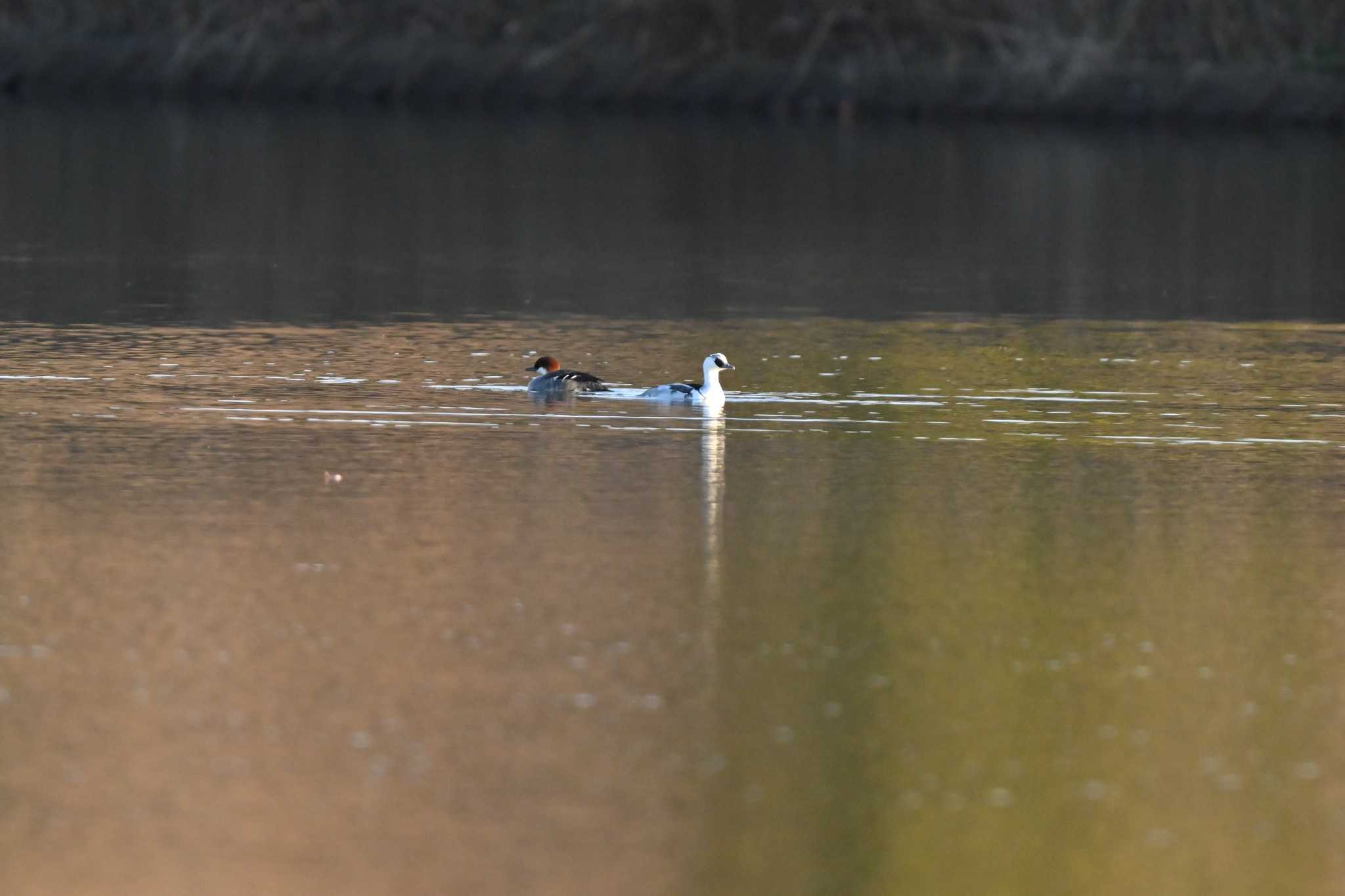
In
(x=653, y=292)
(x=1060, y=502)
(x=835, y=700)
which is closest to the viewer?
(x=835, y=700)

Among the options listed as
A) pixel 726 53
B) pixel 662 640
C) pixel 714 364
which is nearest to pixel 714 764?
pixel 662 640

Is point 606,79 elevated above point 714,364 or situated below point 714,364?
above

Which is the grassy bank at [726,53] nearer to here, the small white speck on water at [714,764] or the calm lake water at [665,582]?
the calm lake water at [665,582]

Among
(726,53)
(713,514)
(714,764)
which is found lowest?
(714,764)

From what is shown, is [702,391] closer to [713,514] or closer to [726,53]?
[713,514]

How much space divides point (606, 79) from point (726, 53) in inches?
80.5

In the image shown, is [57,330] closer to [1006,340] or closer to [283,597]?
[1006,340]

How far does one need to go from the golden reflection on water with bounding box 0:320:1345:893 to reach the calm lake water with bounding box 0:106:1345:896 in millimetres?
25

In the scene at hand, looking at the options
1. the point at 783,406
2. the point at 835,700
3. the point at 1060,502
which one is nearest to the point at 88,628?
the point at 835,700

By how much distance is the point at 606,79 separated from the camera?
46.2 meters

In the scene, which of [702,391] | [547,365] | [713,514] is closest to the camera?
[713,514]

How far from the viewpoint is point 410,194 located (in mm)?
31875

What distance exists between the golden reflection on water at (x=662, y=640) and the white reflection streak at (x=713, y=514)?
0.03 m

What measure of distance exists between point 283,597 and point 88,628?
2.70 ft
